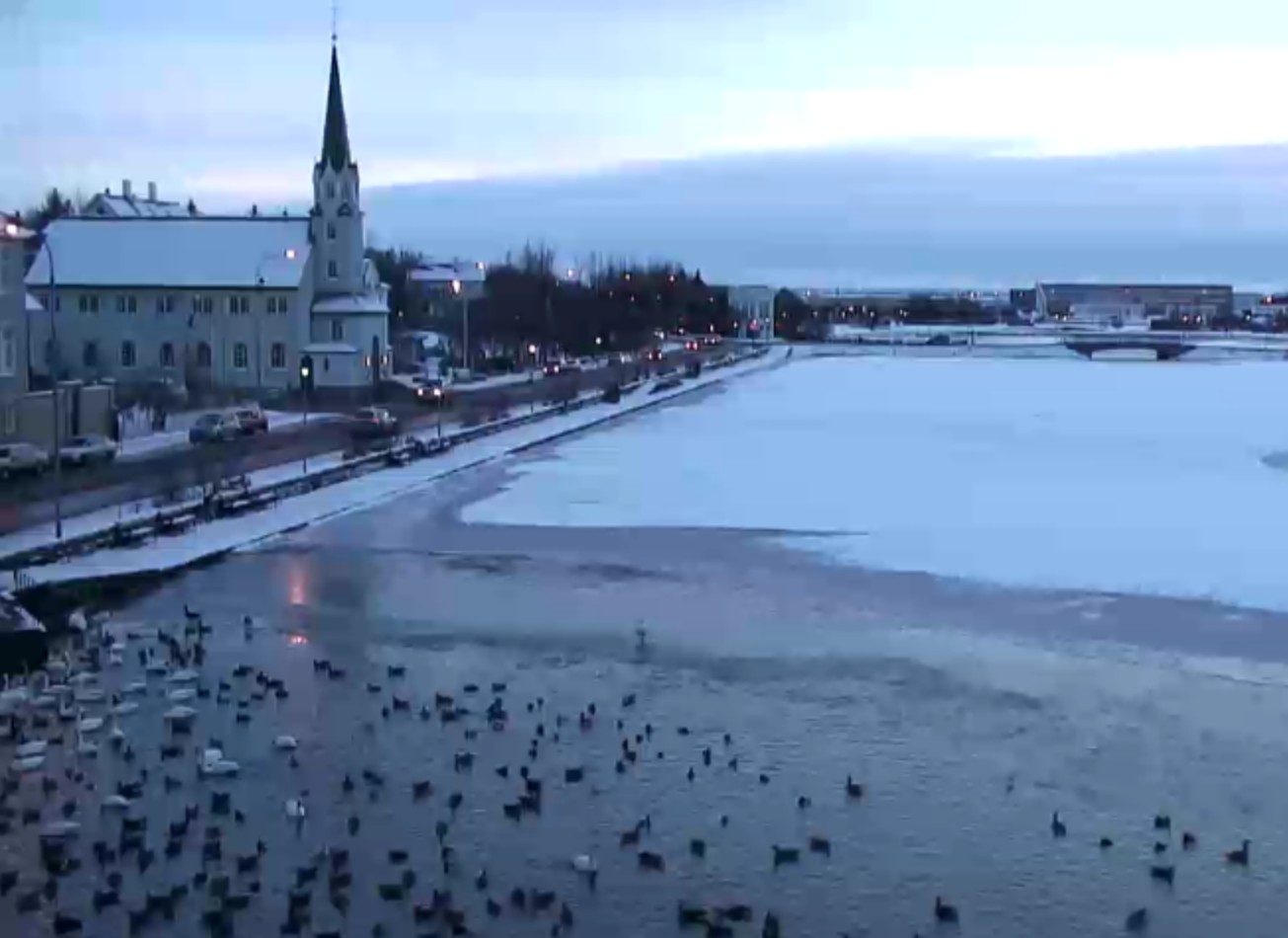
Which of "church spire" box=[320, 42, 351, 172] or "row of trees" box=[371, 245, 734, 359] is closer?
"church spire" box=[320, 42, 351, 172]

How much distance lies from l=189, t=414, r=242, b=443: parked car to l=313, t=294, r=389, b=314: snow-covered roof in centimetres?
1120

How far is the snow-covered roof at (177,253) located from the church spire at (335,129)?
183 cm

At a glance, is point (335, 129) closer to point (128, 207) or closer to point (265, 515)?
point (128, 207)

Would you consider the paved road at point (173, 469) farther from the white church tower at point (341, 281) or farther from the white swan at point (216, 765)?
the white swan at point (216, 765)

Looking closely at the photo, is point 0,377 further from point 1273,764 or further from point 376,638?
point 1273,764

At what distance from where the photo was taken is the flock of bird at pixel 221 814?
30.5 ft

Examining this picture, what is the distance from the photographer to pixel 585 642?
50.5ft

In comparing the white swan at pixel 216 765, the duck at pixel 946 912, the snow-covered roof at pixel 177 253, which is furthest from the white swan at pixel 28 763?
the snow-covered roof at pixel 177 253

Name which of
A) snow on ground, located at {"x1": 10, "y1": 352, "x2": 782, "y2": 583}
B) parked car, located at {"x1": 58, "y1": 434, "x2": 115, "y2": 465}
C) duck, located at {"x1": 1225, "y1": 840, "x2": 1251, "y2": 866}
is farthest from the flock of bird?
parked car, located at {"x1": 58, "y1": 434, "x2": 115, "y2": 465}

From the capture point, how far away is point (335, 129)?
44875 mm

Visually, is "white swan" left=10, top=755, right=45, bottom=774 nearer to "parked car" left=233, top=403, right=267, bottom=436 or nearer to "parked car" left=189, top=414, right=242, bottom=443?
"parked car" left=189, top=414, right=242, bottom=443

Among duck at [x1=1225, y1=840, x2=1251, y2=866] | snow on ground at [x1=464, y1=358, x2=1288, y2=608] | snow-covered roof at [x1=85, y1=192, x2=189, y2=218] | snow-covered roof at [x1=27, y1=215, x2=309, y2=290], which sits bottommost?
duck at [x1=1225, y1=840, x2=1251, y2=866]

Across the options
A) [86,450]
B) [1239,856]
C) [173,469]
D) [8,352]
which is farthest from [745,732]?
[8,352]

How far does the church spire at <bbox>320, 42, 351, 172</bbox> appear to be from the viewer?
4416 centimetres
